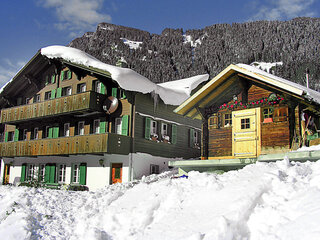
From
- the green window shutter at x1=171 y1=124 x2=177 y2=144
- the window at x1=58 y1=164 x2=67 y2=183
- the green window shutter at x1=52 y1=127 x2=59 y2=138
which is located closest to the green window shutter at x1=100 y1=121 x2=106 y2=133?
the window at x1=58 y1=164 x2=67 y2=183

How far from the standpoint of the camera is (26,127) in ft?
86.0

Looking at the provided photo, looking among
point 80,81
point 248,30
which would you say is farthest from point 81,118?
point 248,30

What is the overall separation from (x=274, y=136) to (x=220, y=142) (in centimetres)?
238

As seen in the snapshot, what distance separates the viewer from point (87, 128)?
21844 millimetres

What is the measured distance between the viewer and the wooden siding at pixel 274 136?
40.2 feet

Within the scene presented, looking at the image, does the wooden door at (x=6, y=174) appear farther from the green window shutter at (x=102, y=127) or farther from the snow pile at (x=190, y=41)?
the snow pile at (x=190, y=41)

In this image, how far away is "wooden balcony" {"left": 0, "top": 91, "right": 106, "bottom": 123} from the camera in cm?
2004

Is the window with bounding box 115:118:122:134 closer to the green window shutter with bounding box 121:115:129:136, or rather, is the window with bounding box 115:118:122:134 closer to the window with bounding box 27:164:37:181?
the green window shutter with bounding box 121:115:129:136

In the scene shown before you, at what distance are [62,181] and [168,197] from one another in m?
15.8

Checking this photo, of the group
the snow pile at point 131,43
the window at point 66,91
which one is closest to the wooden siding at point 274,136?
the window at point 66,91

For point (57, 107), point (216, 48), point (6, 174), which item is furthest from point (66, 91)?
point (216, 48)

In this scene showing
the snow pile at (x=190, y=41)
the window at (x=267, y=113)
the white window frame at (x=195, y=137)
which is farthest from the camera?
the snow pile at (x=190, y=41)

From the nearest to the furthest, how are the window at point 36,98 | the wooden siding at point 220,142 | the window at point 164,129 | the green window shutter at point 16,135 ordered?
the wooden siding at point 220,142, the window at point 164,129, the window at point 36,98, the green window shutter at point 16,135

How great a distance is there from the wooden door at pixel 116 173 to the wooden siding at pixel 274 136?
9.21 m
